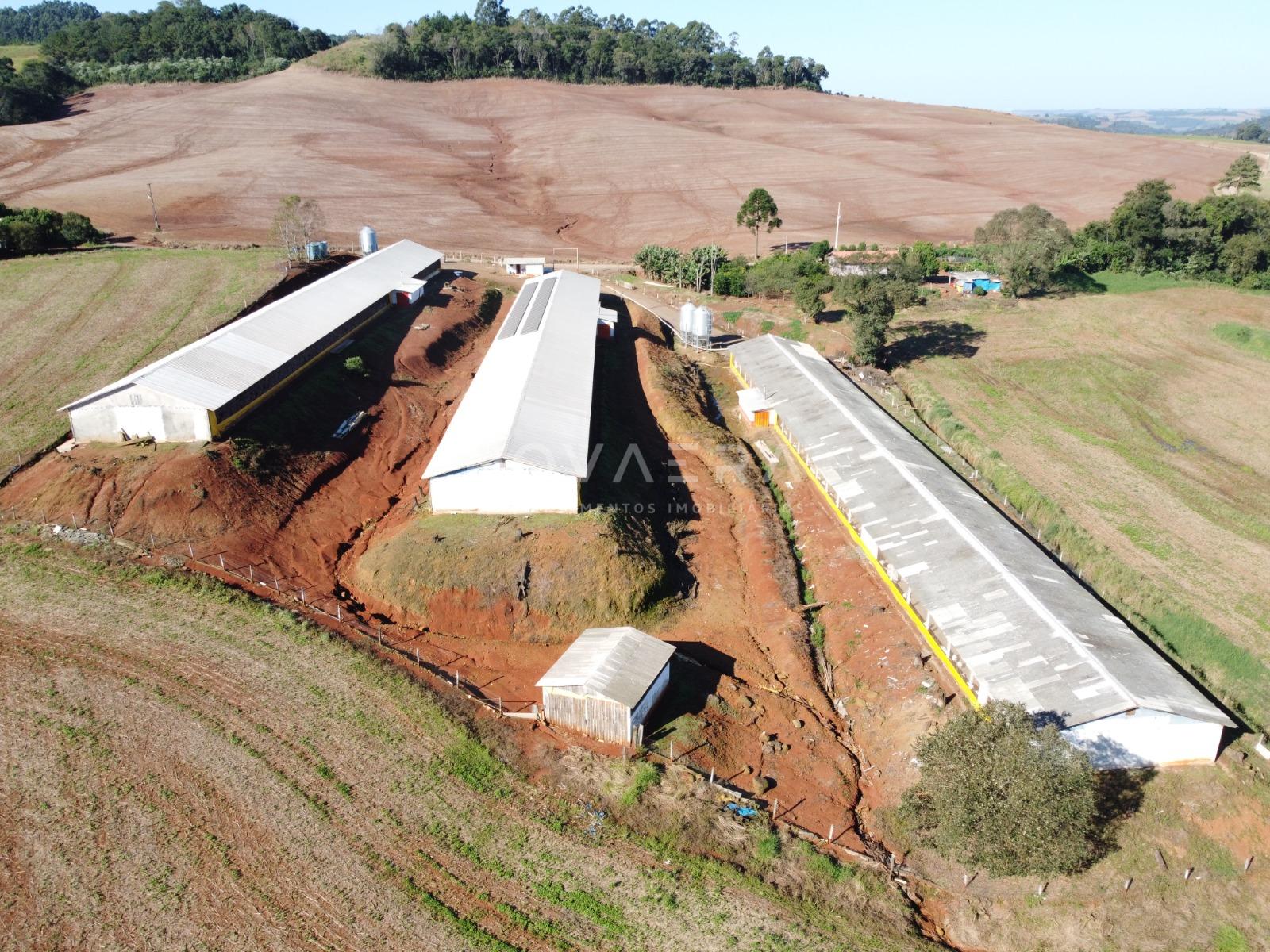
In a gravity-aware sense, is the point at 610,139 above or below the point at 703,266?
above

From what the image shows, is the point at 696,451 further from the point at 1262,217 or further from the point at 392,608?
the point at 1262,217

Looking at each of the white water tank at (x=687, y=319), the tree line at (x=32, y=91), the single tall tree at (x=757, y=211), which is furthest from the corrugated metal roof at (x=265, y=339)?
the tree line at (x=32, y=91)

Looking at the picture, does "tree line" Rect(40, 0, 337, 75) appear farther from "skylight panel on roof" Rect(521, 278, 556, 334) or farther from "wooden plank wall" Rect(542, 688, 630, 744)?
"wooden plank wall" Rect(542, 688, 630, 744)

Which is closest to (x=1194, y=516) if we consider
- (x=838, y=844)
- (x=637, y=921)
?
(x=838, y=844)

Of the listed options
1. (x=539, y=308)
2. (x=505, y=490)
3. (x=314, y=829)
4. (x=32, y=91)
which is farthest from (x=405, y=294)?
(x=32, y=91)

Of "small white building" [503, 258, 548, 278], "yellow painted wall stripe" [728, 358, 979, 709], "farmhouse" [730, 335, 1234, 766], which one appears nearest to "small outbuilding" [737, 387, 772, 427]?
"yellow painted wall stripe" [728, 358, 979, 709]

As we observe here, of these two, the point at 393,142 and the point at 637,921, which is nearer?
the point at 637,921
